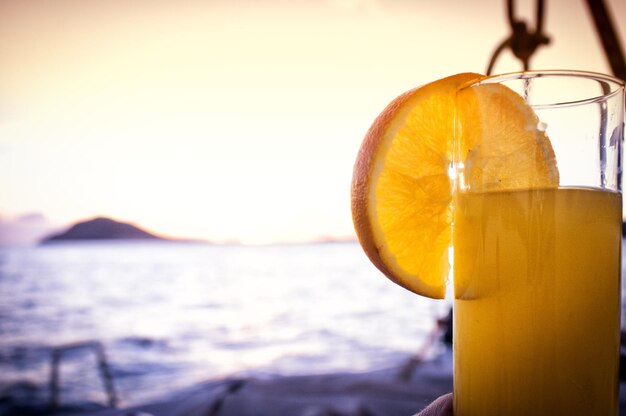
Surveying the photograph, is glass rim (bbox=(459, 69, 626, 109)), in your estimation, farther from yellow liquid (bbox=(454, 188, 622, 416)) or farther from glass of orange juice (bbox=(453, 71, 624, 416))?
yellow liquid (bbox=(454, 188, 622, 416))

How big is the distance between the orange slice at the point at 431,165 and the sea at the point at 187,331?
5.22 ft

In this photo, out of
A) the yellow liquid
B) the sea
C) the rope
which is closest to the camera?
the yellow liquid

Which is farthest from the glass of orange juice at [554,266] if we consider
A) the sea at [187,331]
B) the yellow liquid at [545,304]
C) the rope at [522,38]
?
the sea at [187,331]

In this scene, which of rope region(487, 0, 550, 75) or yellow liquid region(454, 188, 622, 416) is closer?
yellow liquid region(454, 188, 622, 416)

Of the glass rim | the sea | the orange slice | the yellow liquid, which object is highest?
the glass rim

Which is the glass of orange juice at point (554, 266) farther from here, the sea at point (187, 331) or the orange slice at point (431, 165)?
the sea at point (187, 331)

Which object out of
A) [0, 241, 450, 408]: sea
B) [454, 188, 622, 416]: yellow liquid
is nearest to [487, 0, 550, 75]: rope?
[454, 188, 622, 416]: yellow liquid

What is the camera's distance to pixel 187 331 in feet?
51.2

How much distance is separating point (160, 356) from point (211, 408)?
1132 centimetres

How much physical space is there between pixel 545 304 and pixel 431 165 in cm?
30

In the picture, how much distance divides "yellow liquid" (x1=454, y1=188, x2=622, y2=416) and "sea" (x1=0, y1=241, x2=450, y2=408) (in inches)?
67.5

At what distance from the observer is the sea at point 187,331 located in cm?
996

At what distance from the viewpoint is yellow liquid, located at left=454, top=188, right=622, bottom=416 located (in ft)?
2.45

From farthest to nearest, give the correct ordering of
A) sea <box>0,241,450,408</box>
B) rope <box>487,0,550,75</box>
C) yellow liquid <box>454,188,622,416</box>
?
1. sea <box>0,241,450,408</box>
2. rope <box>487,0,550,75</box>
3. yellow liquid <box>454,188,622,416</box>
